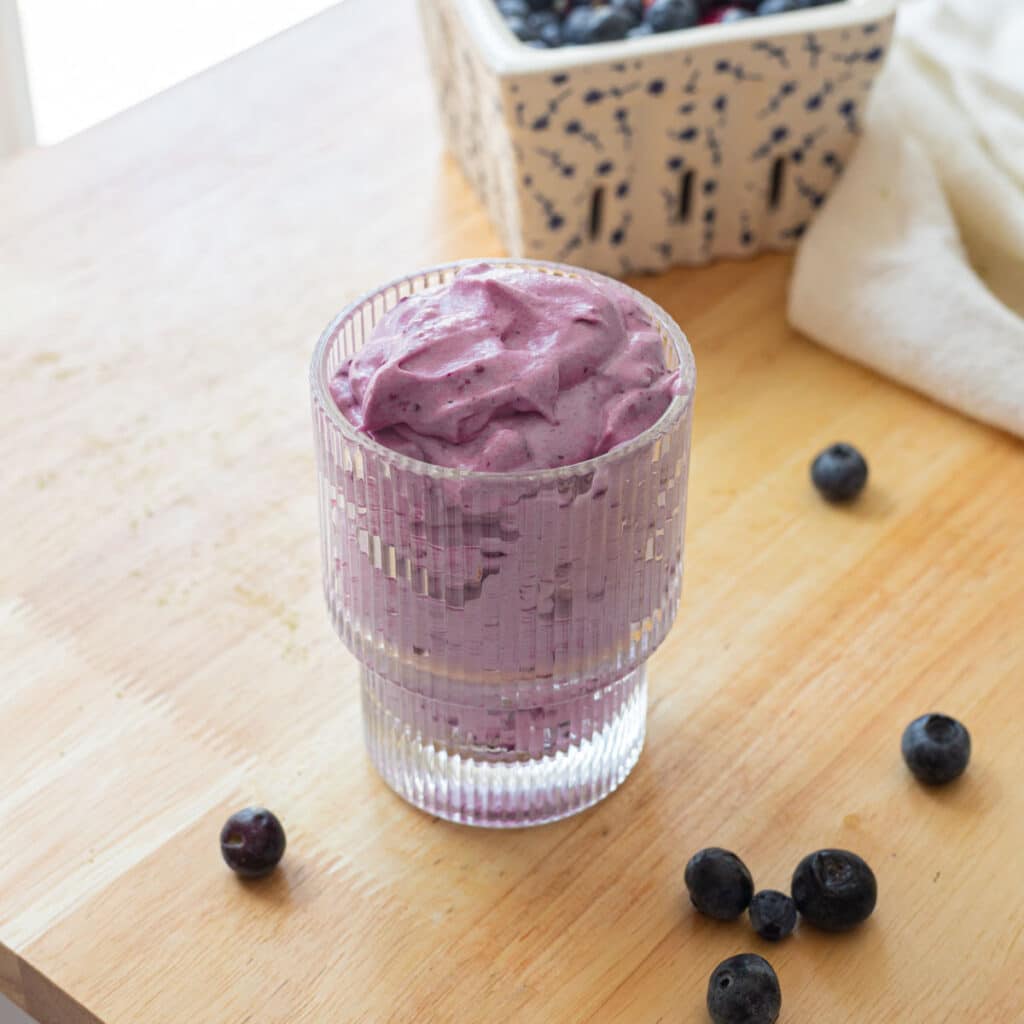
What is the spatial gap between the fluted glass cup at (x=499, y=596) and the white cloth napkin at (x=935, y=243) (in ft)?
1.50

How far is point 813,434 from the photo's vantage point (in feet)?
4.05

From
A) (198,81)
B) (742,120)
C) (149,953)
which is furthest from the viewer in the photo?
(198,81)

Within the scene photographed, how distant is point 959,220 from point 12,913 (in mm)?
977

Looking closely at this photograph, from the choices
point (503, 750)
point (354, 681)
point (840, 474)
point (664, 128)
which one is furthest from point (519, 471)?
point (664, 128)

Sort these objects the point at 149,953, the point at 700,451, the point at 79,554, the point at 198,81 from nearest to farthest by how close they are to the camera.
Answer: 1. the point at 149,953
2. the point at 79,554
3. the point at 700,451
4. the point at 198,81

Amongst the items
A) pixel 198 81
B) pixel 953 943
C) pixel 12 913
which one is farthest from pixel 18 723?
pixel 198 81

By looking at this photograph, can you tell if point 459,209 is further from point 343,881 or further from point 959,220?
point 343,881

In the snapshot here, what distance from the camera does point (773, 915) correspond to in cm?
86

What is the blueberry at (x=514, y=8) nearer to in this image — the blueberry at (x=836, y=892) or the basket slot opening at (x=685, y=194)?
the basket slot opening at (x=685, y=194)

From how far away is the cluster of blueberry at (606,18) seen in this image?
1.32 meters

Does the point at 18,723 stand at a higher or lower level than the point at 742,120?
lower

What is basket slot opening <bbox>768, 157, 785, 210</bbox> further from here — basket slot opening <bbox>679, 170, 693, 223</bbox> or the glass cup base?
the glass cup base

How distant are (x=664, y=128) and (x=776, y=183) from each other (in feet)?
0.50

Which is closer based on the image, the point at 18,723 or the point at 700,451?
the point at 18,723
